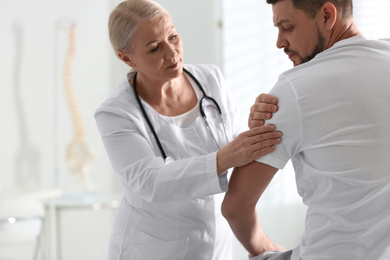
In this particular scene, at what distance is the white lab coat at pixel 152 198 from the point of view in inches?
65.1

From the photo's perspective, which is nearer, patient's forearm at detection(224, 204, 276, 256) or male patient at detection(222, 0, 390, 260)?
male patient at detection(222, 0, 390, 260)

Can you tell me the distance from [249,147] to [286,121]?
136mm

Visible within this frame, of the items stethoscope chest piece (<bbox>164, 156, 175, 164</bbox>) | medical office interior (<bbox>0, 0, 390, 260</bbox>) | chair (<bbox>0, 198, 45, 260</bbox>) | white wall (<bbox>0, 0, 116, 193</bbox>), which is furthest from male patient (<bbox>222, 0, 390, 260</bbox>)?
white wall (<bbox>0, 0, 116, 193</bbox>)

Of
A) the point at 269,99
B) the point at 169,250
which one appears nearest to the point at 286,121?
the point at 269,99

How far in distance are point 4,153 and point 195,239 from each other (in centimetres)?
278

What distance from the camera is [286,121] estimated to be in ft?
4.09

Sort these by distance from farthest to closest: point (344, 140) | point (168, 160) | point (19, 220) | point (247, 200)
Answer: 1. point (19, 220)
2. point (168, 160)
3. point (247, 200)
4. point (344, 140)

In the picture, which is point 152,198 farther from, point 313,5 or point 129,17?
point 313,5

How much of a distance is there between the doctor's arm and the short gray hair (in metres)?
0.58

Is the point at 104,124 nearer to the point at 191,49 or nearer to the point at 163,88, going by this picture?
the point at 163,88

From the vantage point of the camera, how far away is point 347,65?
1.22 m

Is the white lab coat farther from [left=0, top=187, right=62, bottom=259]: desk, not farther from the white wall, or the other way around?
the white wall

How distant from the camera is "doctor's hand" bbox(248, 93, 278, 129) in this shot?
4.17 feet

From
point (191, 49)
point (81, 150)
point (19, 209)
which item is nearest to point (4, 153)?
point (81, 150)
